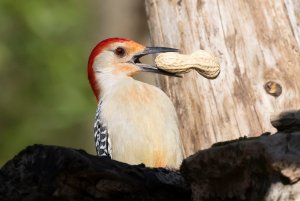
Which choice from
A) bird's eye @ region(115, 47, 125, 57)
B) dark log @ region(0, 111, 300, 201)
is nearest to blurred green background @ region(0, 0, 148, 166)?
bird's eye @ region(115, 47, 125, 57)

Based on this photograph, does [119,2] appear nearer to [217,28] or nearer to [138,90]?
[138,90]

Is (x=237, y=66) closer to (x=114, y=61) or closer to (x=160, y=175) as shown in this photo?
(x=160, y=175)

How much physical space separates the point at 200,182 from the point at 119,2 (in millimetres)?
7661

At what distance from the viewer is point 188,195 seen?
4508 millimetres

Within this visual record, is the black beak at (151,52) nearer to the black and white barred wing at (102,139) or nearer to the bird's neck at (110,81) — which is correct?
the bird's neck at (110,81)

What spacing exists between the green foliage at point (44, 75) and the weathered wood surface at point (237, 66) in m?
6.91

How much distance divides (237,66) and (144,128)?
3.24 feet

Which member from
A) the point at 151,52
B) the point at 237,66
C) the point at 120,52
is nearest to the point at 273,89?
the point at 237,66

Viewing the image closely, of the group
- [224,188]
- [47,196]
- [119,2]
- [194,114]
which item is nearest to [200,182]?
[224,188]

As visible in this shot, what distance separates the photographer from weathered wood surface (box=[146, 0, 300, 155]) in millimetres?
5793

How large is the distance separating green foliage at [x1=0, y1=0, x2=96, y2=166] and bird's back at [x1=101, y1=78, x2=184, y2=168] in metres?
6.12

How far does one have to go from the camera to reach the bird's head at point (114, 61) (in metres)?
7.49

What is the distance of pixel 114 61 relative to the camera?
25.0ft

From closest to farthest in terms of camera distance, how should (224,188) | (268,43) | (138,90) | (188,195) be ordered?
1. (224,188)
2. (188,195)
3. (268,43)
4. (138,90)
